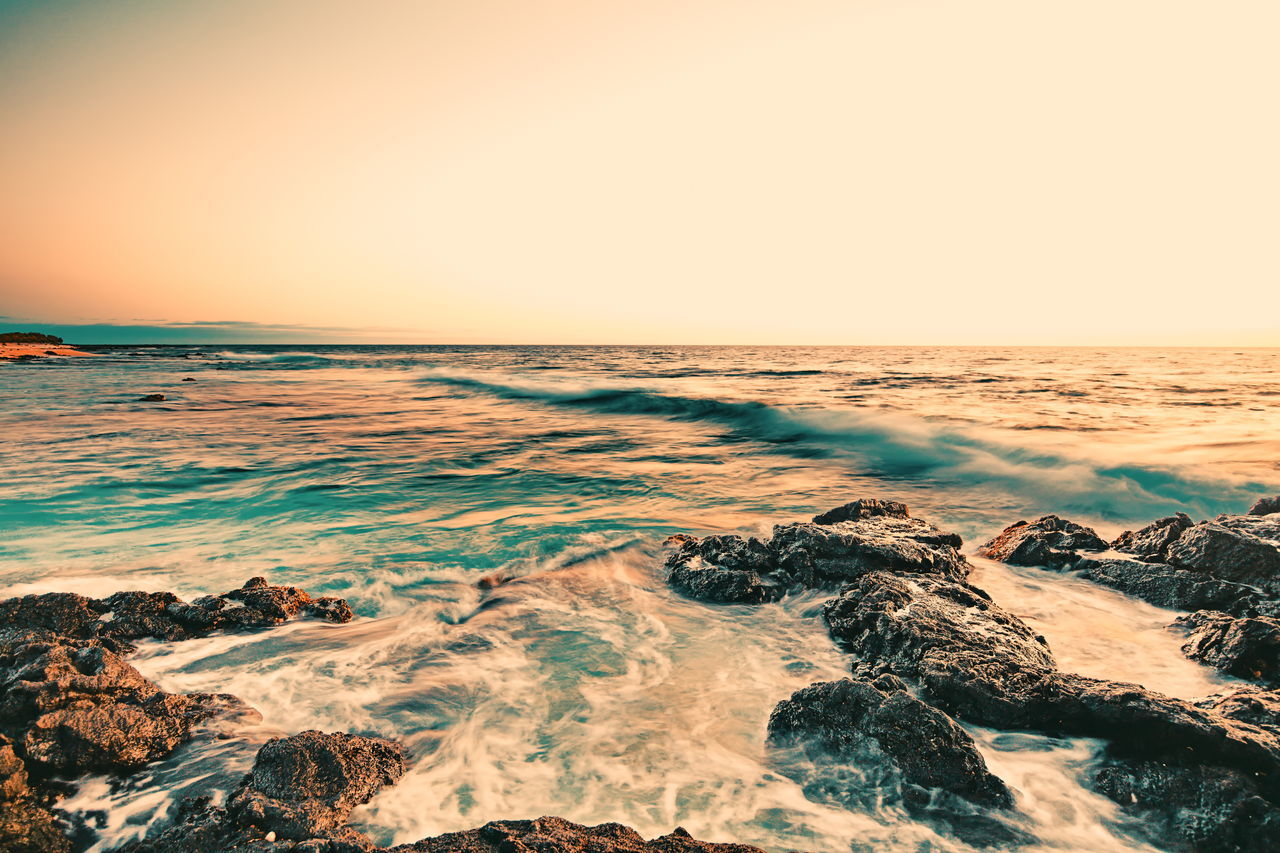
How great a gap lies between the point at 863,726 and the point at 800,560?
288cm

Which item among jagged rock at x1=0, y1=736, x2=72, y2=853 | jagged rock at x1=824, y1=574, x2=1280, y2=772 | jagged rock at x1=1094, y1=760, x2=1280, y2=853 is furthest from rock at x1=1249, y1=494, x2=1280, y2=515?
jagged rock at x1=0, y1=736, x2=72, y2=853

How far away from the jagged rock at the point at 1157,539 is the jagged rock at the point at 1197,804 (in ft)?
13.9

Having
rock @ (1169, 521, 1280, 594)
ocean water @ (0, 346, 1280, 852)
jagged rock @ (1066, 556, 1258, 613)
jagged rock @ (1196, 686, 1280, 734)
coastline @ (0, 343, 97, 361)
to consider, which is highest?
coastline @ (0, 343, 97, 361)

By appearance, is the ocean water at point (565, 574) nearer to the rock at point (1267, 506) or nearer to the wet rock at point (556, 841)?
the wet rock at point (556, 841)

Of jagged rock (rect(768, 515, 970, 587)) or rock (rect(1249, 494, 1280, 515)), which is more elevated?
rock (rect(1249, 494, 1280, 515))

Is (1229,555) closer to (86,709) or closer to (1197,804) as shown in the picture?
(1197,804)

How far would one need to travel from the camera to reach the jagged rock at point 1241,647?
415 centimetres

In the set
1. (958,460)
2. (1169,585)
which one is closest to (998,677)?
(1169,585)

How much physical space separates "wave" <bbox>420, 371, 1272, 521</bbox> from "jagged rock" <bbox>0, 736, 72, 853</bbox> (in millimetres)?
11726

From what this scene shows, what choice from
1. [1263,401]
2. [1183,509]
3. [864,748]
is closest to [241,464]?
[864,748]

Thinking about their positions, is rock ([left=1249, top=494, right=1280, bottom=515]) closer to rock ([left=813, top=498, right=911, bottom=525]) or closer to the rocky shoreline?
the rocky shoreline

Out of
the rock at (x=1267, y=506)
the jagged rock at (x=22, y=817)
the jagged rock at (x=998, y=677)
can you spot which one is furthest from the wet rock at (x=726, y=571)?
the rock at (x=1267, y=506)

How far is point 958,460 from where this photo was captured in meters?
13.0

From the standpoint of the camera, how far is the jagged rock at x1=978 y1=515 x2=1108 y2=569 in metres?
6.65
